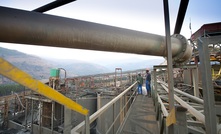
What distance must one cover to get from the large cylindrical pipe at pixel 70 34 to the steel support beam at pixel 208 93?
0.38 meters

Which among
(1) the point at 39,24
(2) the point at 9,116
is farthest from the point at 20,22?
(2) the point at 9,116

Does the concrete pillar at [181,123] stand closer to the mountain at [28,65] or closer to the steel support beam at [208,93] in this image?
the steel support beam at [208,93]

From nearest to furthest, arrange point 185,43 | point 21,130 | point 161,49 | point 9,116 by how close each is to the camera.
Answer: point 161,49 → point 185,43 → point 21,130 → point 9,116

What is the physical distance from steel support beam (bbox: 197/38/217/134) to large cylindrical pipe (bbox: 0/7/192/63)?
38 centimetres

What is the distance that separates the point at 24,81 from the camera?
1.76 feet

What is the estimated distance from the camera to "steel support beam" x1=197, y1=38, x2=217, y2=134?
90 centimetres

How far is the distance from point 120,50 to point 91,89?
10463 mm

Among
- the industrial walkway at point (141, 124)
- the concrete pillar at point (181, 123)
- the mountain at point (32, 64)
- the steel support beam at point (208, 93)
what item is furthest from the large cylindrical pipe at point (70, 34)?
the mountain at point (32, 64)

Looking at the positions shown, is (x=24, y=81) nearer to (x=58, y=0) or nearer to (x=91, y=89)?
(x=58, y=0)

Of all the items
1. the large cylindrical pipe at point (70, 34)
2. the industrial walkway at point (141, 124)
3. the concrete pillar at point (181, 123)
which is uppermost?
the large cylindrical pipe at point (70, 34)

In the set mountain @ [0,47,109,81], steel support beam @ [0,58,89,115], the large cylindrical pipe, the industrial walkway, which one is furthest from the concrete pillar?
mountain @ [0,47,109,81]

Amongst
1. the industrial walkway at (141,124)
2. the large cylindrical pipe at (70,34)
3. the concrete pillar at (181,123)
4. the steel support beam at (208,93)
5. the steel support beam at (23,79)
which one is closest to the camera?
the steel support beam at (23,79)

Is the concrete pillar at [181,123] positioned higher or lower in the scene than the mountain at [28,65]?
lower

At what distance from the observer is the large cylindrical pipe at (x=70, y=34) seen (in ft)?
2.44
